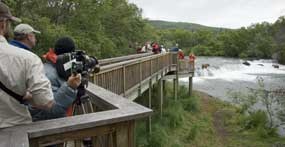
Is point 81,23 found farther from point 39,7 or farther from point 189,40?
point 189,40

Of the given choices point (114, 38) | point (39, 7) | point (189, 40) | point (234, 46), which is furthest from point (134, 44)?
point (189, 40)

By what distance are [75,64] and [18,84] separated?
0.69 m

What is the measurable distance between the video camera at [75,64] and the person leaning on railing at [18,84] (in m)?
0.61

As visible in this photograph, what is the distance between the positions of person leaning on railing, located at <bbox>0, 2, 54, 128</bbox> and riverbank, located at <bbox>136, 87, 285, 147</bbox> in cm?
879

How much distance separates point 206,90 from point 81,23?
19.9 meters

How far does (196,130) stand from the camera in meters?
14.7

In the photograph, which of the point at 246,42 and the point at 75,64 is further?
the point at 246,42

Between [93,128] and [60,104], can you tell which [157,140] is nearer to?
[60,104]

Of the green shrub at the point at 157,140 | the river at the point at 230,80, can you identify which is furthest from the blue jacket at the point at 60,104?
the river at the point at 230,80

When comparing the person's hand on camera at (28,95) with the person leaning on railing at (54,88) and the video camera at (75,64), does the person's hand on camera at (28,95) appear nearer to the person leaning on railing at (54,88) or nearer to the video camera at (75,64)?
the person leaning on railing at (54,88)

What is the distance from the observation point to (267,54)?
224 feet

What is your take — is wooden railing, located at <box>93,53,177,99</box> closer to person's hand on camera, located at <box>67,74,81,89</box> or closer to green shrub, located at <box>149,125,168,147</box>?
green shrub, located at <box>149,125,168,147</box>

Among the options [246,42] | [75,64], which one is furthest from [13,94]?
[246,42]

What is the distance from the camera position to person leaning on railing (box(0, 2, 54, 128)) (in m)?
1.82
